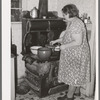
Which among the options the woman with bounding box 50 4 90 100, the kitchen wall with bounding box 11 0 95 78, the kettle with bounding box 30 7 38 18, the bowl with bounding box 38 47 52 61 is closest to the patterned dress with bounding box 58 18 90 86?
the woman with bounding box 50 4 90 100

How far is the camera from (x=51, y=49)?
2.82 metres

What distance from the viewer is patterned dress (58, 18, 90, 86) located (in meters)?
2.34

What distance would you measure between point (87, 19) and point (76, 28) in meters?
0.63

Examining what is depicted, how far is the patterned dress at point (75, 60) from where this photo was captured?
2.34 metres

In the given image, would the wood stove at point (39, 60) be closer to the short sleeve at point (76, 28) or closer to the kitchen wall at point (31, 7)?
the kitchen wall at point (31, 7)

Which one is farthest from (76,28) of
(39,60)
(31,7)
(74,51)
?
(31,7)

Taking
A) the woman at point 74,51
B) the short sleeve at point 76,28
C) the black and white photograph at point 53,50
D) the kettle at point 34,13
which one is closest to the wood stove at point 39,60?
the black and white photograph at point 53,50

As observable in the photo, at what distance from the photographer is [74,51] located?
94.1 inches

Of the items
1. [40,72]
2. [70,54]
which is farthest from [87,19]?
[40,72]

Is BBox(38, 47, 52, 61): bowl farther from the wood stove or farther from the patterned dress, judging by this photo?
the patterned dress

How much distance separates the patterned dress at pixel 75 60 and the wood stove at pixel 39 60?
1.07 ft
